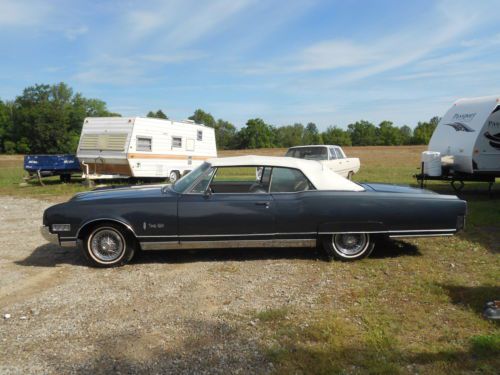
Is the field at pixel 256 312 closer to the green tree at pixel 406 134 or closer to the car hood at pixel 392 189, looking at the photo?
the car hood at pixel 392 189

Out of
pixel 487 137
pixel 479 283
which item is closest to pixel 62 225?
pixel 479 283

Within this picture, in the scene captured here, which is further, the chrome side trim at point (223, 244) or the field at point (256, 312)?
the chrome side trim at point (223, 244)

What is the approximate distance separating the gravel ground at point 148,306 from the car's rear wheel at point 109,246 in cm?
15

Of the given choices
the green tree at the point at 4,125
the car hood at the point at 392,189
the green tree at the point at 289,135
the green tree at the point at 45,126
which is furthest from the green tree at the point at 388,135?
the car hood at the point at 392,189

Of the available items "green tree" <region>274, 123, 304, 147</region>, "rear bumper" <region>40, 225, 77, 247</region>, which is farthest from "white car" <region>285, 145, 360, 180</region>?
"green tree" <region>274, 123, 304, 147</region>

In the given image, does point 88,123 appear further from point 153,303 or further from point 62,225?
point 153,303

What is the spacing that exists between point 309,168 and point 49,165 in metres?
14.2

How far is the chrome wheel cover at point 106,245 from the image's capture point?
210 inches

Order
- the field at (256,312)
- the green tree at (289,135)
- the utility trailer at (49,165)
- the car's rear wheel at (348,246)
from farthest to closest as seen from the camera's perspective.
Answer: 1. the green tree at (289,135)
2. the utility trailer at (49,165)
3. the car's rear wheel at (348,246)
4. the field at (256,312)

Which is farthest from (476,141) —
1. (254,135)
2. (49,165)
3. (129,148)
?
(254,135)

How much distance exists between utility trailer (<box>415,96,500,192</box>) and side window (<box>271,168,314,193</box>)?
7.56 meters

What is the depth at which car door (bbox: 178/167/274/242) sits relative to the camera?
522 centimetres

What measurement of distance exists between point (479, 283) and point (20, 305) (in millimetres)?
4987

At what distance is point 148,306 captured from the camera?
420 cm
